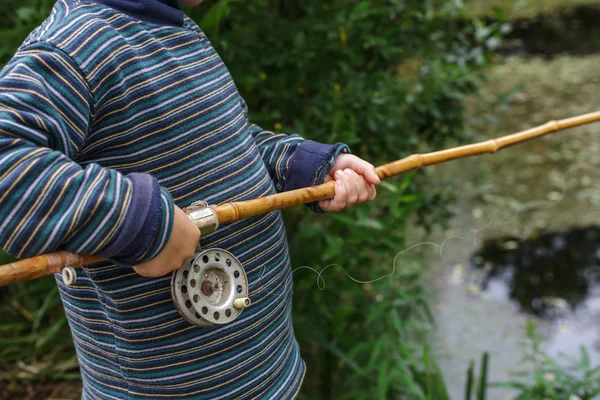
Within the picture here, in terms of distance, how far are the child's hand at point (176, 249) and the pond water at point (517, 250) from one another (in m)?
1.61

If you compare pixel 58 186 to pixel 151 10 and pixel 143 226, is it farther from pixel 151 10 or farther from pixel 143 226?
pixel 151 10

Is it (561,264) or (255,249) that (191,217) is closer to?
(255,249)

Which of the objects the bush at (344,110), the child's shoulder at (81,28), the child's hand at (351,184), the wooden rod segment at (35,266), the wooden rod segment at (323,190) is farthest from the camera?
the bush at (344,110)

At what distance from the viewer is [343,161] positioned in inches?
59.1

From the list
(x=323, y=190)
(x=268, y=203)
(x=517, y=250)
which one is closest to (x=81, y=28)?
(x=268, y=203)

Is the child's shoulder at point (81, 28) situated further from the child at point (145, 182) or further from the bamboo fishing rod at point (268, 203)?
the bamboo fishing rod at point (268, 203)

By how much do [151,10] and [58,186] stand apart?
43cm

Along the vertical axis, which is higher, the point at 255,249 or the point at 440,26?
the point at 255,249

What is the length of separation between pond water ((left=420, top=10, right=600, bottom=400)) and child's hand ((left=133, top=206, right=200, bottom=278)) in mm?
1609

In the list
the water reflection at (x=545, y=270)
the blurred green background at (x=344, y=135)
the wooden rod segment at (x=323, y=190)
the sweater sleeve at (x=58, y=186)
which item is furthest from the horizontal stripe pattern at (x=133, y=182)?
the water reflection at (x=545, y=270)

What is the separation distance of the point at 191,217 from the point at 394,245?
133 cm

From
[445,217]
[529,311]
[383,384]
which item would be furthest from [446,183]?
[383,384]

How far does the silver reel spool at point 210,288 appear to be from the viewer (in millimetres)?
1219

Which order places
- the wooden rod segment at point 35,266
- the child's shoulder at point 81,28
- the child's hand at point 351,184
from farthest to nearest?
the child's hand at point 351,184 < the child's shoulder at point 81,28 < the wooden rod segment at point 35,266
